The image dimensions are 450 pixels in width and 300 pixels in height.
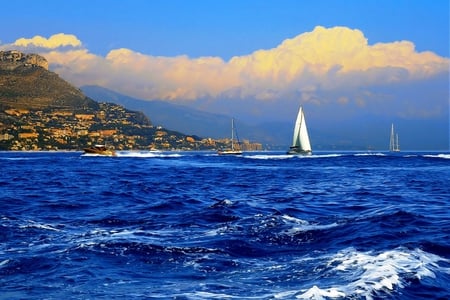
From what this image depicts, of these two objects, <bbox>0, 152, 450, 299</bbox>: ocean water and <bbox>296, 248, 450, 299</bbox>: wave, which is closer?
<bbox>296, 248, 450, 299</bbox>: wave

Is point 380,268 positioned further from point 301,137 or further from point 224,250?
point 301,137

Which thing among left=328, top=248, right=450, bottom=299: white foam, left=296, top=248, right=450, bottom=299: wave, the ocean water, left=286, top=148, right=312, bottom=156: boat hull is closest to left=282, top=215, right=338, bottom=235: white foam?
the ocean water

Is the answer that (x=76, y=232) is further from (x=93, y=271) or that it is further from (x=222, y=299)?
(x=222, y=299)

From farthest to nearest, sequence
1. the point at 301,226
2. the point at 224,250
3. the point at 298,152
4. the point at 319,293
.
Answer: the point at 298,152 < the point at 301,226 < the point at 224,250 < the point at 319,293

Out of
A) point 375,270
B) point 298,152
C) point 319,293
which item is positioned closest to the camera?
point 319,293

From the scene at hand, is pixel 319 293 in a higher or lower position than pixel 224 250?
higher

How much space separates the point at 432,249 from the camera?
15086 mm

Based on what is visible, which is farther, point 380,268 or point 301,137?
point 301,137

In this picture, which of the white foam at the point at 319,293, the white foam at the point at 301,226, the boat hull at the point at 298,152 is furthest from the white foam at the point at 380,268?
the boat hull at the point at 298,152

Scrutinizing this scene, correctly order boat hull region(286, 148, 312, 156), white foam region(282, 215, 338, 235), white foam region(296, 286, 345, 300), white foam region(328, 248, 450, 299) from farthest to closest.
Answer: boat hull region(286, 148, 312, 156), white foam region(282, 215, 338, 235), white foam region(328, 248, 450, 299), white foam region(296, 286, 345, 300)

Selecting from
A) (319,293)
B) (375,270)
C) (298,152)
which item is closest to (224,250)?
(375,270)

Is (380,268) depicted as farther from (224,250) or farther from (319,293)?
(224,250)

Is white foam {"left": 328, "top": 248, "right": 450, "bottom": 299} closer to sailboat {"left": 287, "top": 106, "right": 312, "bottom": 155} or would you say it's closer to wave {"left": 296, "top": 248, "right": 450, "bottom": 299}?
wave {"left": 296, "top": 248, "right": 450, "bottom": 299}

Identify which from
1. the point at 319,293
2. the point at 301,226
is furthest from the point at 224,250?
the point at 319,293
